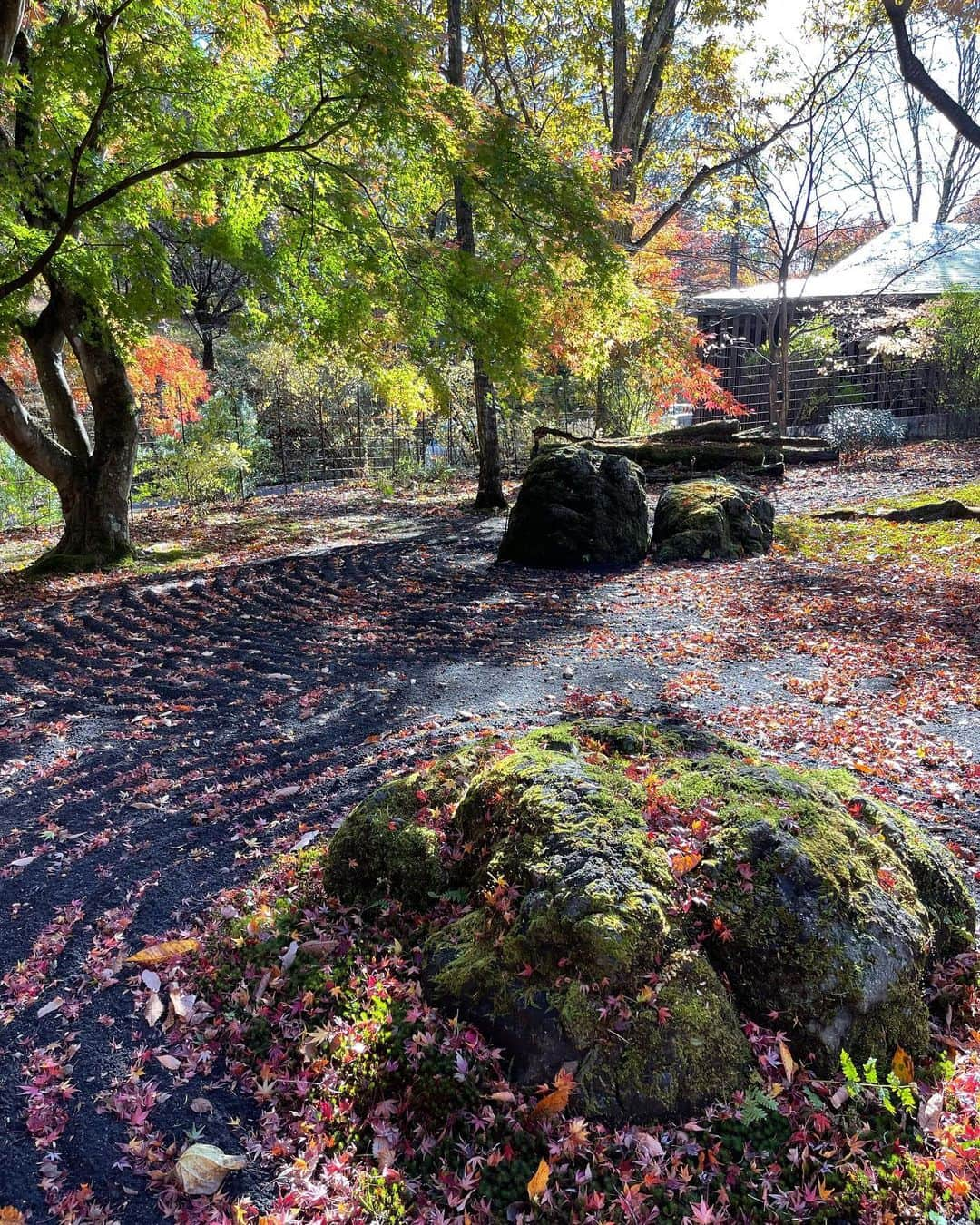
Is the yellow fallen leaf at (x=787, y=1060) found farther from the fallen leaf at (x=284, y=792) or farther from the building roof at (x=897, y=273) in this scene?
the building roof at (x=897, y=273)

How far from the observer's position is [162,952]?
252cm

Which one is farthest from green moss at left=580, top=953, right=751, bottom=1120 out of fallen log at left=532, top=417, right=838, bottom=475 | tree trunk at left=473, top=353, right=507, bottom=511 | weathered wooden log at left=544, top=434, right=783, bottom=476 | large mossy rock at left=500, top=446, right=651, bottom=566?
weathered wooden log at left=544, top=434, right=783, bottom=476

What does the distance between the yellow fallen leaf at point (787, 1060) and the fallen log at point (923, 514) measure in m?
8.17

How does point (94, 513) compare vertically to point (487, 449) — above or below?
below

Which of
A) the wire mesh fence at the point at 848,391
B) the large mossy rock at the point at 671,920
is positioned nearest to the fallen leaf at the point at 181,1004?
the large mossy rock at the point at 671,920

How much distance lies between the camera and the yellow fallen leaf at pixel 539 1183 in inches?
65.2

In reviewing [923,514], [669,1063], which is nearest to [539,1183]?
[669,1063]

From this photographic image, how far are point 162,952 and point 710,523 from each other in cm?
718

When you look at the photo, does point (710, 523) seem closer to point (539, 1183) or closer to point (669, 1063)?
point (669, 1063)

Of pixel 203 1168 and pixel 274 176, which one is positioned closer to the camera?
pixel 203 1168

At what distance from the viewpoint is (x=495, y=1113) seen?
1.83 m

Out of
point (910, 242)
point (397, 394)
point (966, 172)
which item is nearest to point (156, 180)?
point (397, 394)

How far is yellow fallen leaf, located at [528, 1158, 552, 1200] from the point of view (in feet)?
5.44

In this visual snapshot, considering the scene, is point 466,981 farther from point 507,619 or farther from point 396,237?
point 396,237
